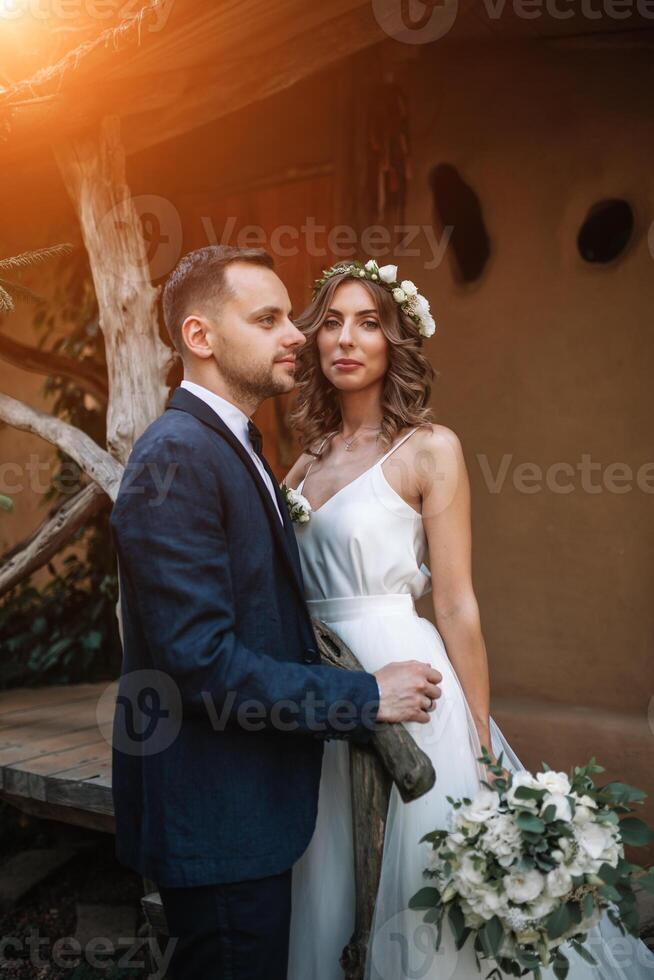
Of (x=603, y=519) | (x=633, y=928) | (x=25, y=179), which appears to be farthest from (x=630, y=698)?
(x=25, y=179)

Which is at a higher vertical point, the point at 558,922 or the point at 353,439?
the point at 353,439

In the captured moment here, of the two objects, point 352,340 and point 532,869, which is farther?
point 352,340

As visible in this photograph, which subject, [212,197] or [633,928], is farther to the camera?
[212,197]

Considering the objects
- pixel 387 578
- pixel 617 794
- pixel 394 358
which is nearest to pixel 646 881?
pixel 617 794

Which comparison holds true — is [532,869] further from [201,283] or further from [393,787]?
[201,283]

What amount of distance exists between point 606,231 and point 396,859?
9.97 feet

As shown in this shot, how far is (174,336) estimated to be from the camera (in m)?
2.28

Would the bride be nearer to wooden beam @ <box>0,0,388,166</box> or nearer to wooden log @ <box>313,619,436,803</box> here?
wooden log @ <box>313,619,436,803</box>

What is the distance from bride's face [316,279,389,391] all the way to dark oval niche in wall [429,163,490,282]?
1911 mm

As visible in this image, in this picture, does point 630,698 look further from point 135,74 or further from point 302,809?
point 135,74

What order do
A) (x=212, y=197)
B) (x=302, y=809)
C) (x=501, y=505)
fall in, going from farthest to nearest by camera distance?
1. (x=212, y=197)
2. (x=501, y=505)
3. (x=302, y=809)

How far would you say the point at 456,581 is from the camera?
8.34ft

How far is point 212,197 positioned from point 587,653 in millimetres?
3292

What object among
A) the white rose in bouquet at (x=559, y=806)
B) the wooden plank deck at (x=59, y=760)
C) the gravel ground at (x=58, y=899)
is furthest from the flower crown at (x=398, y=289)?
the gravel ground at (x=58, y=899)
